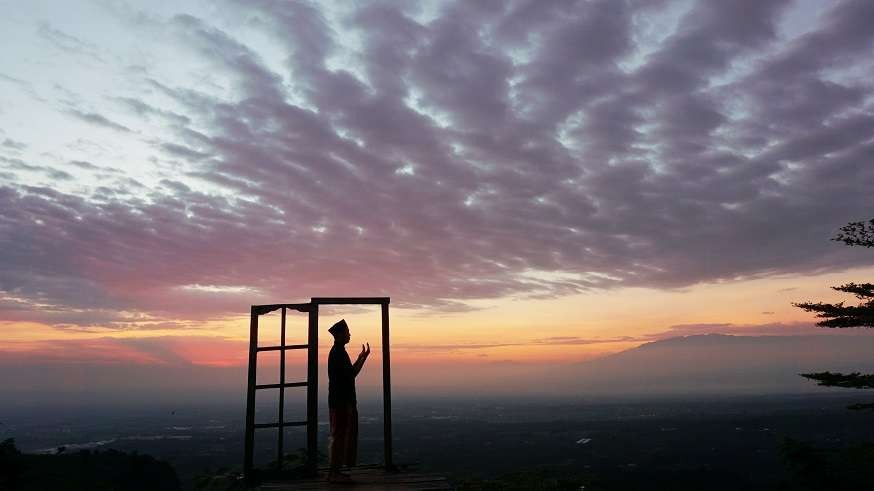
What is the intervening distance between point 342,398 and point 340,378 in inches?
14.1

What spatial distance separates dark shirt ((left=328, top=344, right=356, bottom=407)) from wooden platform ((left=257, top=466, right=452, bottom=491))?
1.28m

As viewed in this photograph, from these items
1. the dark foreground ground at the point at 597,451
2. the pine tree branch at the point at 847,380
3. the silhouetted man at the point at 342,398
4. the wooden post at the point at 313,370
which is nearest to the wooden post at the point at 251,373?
the wooden post at the point at 313,370

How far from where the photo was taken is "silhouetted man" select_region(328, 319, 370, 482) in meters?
9.98

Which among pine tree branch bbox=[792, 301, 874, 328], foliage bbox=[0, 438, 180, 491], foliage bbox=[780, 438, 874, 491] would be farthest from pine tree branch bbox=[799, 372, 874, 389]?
foliage bbox=[0, 438, 180, 491]

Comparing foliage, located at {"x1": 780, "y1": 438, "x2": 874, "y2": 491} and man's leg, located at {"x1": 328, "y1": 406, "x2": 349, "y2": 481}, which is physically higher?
man's leg, located at {"x1": 328, "y1": 406, "x2": 349, "y2": 481}

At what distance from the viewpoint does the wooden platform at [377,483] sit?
8234 millimetres

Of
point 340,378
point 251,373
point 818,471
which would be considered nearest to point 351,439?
point 340,378

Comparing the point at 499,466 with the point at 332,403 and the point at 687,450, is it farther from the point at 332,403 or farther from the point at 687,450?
the point at 332,403

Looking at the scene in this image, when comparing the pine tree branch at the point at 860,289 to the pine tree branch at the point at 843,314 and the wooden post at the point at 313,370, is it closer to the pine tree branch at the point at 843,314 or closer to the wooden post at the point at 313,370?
the pine tree branch at the point at 843,314

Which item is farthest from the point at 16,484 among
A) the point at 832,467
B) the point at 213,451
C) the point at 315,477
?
the point at 213,451

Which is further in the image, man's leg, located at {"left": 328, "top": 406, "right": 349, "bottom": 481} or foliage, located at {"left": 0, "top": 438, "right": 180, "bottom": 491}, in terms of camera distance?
foliage, located at {"left": 0, "top": 438, "right": 180, "bottom": 491}

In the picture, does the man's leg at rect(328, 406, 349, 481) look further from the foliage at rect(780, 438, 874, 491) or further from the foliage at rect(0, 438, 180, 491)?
the foliage at rect(780, 438, 874, 491)

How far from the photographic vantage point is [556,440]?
165500 mm

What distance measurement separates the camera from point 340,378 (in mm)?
10438
